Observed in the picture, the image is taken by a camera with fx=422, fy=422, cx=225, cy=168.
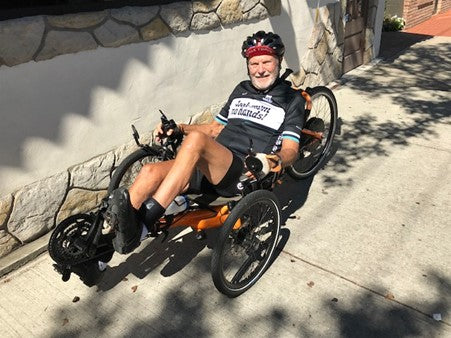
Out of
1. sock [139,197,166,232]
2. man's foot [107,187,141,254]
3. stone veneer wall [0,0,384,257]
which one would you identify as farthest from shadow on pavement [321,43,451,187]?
man's foot [107,187,141,254]

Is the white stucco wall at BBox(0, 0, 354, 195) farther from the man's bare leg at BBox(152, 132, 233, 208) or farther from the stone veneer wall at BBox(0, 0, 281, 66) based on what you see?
the man's bare leg at BBox(152, 132, 233, 208)

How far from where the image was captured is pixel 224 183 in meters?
2.90

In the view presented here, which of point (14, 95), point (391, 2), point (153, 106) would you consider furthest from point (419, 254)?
point (391, 2)

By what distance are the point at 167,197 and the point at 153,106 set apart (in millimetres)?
1654

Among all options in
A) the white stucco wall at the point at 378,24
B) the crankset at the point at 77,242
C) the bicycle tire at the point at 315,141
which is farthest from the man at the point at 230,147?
the white stucco wall at the point at 378,24

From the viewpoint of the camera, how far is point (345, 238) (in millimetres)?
3307

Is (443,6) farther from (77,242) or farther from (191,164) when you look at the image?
(77,242)

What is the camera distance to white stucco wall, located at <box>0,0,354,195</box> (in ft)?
9.93

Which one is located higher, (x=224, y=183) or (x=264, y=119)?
(x=264, y=119)

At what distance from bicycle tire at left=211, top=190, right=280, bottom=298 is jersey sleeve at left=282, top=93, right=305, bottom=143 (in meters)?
0.51

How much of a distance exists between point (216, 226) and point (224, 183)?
30cm

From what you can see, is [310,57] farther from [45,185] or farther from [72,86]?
[45,185]

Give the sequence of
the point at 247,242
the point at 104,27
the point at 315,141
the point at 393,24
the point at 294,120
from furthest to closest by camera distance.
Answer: the point at 393,24, the point at 315,141, the point at 104,27, the point at 294,120, the point at 247,242

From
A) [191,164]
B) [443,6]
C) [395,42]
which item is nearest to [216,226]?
[191,164]
